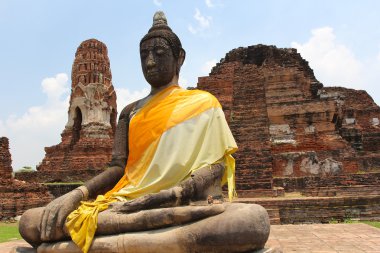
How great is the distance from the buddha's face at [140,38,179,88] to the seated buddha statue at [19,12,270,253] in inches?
0.4

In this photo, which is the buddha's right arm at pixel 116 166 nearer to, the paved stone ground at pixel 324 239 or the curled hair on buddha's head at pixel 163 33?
the curled hair on buddha's head at pixel 163 33

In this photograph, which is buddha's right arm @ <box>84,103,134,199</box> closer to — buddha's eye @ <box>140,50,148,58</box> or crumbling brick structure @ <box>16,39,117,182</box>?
buddha's eye @ <box>140,50,148,58</box>

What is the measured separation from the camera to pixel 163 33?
453 cm

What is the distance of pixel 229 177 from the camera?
4.08m

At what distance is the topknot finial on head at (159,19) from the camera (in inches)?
186

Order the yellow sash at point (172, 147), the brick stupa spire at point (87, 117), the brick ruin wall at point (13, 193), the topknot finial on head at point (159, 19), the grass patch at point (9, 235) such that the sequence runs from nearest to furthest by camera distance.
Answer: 1. the yellow sash at point (172, 147)
2. the topknot finial on head at point (159, 19)
3. the grass patch at point (9, 235)
4. the brick ruin wall at point (13, 193)
5. the brick stupa spire at point (87, 117)

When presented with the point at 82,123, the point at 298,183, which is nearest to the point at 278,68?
the point at 298,183

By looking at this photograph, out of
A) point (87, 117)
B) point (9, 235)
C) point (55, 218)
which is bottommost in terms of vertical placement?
point (9, 235)

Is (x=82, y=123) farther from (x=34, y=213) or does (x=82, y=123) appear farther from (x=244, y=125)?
(x=34, y=213)

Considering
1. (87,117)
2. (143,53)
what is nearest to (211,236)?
(143,53)

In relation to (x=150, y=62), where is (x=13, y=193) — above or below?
below

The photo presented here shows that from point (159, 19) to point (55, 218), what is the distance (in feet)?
7.87

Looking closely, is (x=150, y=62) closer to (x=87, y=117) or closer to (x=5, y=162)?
(x=5, y=162)

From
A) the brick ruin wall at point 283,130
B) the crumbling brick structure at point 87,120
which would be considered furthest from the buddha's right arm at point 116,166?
the crumbling brick structure at point 87,120
